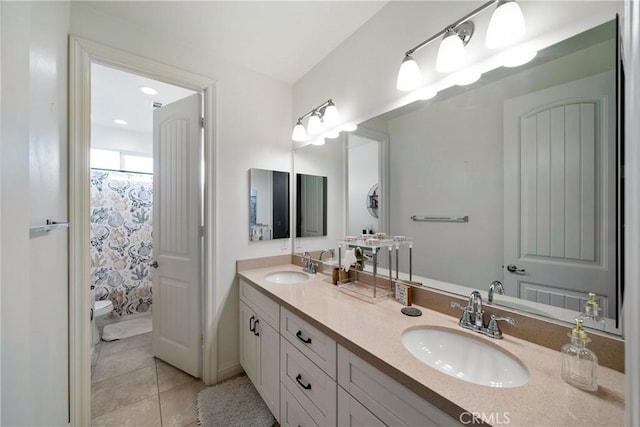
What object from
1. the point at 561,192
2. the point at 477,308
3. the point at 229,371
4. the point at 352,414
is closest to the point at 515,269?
the point at 477,308

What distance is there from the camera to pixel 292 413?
1226 mm

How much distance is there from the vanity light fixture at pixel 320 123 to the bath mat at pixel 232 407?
1978mm

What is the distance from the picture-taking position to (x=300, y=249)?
2.22m

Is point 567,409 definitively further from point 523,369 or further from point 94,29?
point 94,29

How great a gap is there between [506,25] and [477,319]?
1133mm

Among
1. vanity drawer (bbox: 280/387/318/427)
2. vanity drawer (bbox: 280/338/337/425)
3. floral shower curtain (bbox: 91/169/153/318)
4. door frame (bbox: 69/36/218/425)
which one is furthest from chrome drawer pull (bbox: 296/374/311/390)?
floral shower curtain (bbox: 91/169/153/318)

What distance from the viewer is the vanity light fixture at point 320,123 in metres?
1.76

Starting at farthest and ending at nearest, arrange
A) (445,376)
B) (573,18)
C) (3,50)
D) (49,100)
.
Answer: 1. (49,100)
2. (573,18)
3. (445,376)
4. (3,50)

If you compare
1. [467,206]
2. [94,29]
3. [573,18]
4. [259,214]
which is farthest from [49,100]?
[573,18]

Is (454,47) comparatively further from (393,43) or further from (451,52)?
(393,43)

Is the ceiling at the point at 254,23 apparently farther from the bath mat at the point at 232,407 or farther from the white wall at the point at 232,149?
the bath mat at the point at 232,407

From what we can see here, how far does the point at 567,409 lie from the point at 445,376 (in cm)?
26

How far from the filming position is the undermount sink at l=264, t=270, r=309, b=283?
1.92m

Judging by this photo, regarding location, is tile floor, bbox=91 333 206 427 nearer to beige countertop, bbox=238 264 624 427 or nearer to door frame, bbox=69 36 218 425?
door frame, bbox=69 36 218 425
